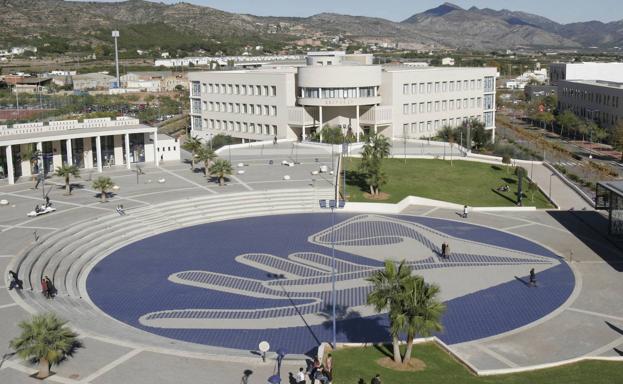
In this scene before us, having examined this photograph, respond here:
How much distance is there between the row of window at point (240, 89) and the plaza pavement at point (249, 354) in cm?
1862

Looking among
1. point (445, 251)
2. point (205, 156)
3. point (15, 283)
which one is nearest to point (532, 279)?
point (445, 251)

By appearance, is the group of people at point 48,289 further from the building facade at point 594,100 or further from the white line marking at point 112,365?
the building facade at point 594,100

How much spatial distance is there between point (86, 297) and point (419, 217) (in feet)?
88.6

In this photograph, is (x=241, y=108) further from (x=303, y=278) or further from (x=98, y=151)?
(x=303, y=278)

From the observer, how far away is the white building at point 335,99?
86.2 meters

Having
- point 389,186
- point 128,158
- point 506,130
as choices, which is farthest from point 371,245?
point 506,130

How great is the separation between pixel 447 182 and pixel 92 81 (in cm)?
12409

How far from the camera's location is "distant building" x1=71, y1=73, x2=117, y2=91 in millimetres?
163125

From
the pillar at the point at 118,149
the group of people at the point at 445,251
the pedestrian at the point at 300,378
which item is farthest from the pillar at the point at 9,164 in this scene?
the pedestrian at the point at 300,378

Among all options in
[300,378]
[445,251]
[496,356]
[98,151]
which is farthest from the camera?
[98,151]

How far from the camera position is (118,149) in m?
68.7

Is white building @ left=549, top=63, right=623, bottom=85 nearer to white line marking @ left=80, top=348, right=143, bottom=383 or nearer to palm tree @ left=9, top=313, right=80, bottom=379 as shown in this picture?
white line marking @ left=80, top=348, right=143, bottom=383

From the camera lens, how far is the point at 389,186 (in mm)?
61688

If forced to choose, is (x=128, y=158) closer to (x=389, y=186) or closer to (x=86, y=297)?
(x=389, y=186)
